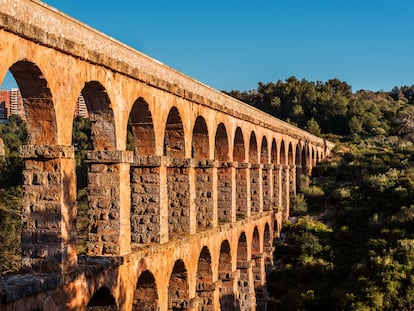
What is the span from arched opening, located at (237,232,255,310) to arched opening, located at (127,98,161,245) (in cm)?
913

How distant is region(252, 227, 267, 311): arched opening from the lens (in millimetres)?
25703

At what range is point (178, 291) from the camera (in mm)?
16484

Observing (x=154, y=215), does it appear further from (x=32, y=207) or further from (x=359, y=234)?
(x=359, y=234)

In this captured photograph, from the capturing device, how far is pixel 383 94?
9550cm

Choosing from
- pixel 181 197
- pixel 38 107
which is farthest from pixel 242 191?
pixel 38 107

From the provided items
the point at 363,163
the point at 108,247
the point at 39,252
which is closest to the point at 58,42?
Result: the point at 39,252

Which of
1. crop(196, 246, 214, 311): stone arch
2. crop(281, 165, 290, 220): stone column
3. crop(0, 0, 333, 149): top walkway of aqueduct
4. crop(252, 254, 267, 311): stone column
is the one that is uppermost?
crop(0, 0, 333, 149): top walkway of aqueduct

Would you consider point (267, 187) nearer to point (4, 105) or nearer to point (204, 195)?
point (204, 195)

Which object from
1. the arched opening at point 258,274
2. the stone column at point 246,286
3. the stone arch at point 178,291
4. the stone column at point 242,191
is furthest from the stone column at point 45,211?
the arched opening at point 258,274

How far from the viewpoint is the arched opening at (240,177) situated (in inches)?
954

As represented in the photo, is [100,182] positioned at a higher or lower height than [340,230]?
higher

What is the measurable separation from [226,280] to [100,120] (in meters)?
10.7

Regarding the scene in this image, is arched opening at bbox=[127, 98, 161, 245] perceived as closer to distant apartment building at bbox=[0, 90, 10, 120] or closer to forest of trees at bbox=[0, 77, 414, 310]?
forest of trees at bbox=[0, 77, 414, 310]

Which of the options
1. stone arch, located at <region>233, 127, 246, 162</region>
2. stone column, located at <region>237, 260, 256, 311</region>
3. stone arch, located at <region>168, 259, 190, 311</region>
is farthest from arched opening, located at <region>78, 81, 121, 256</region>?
stone column, located at <region>237, 260, 256, 311</region>
